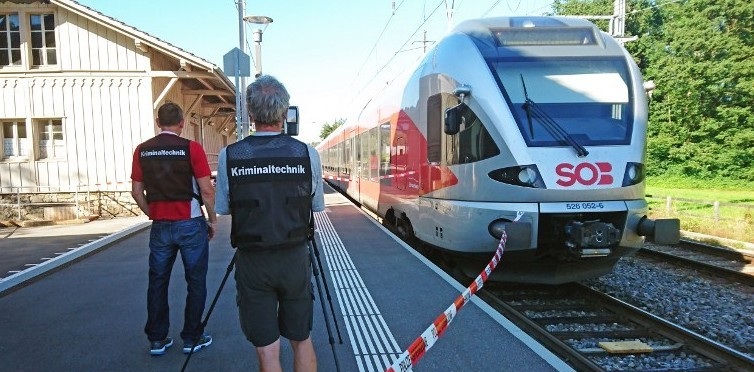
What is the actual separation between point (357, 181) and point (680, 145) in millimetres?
29026

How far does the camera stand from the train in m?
5.50

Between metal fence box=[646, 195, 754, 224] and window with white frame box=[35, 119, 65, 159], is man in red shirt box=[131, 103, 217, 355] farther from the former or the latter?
metal fence box=[646, 195, 754, 224]

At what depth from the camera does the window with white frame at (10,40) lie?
46.1ft

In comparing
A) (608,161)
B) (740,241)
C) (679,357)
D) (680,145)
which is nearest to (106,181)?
(608,161)

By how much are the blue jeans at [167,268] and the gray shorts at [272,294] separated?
4.12 ft

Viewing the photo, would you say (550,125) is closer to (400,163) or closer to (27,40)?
(400,163)

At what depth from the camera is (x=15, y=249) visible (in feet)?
29.2

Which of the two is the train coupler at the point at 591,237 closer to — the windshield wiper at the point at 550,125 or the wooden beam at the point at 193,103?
the windshield wiper at the point at 550,125

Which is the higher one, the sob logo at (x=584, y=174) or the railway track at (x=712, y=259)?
the sob logo at (x=584, y=174)

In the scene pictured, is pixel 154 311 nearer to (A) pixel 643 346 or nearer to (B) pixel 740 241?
(A) pixel 643 346

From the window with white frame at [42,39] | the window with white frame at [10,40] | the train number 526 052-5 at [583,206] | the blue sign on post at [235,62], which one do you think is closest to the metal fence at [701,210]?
the train number 526 052-5 at [583,206]

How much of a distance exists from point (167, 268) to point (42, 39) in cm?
1380

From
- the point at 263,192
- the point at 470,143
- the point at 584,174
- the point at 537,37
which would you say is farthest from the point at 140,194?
the point at 537,37

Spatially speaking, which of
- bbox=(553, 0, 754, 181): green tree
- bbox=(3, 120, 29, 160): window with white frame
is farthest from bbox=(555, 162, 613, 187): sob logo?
bbox=(553, 0, 754, 181): green tree
